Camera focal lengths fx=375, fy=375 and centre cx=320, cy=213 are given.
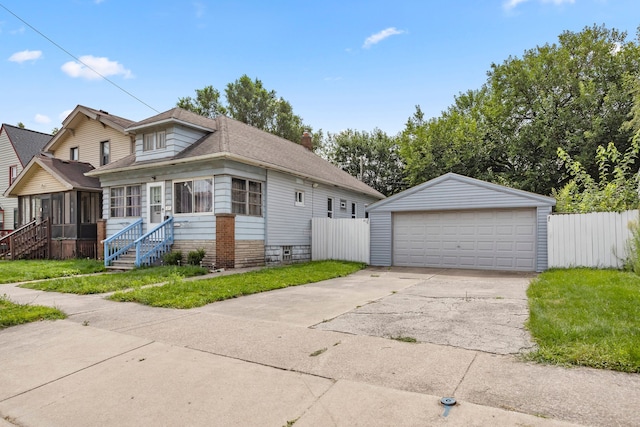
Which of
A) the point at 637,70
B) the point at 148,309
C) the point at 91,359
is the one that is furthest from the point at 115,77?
the point at 637,70

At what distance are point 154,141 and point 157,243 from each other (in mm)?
4023

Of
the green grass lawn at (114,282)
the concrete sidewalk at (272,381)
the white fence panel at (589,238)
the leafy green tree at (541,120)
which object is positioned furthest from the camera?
the leafy green tree at (541,120)

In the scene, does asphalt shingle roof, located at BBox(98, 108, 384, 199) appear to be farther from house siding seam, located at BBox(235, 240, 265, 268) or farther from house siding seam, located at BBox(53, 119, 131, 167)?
house siding seam, located at BBox(53, 119, 131, 167)

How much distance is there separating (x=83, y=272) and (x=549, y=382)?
13.4m

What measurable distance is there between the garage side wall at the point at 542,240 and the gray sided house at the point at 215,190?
8.56m

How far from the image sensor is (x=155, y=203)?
14.4 metres

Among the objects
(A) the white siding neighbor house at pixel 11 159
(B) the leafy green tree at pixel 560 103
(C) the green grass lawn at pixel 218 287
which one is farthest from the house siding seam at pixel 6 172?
(B) the leafy green tree at pixel 560 103

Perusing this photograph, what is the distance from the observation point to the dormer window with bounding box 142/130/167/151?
1422 centimetres

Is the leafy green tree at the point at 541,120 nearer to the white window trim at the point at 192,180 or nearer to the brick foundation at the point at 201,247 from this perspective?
the white window trim at the point at 192,180

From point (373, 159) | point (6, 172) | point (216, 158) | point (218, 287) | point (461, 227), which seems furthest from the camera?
point (373, 159)

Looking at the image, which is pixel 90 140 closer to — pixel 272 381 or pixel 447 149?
pixel 272 381

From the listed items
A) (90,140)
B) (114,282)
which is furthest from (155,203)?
(90,140)

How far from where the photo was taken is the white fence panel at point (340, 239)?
15.2 m

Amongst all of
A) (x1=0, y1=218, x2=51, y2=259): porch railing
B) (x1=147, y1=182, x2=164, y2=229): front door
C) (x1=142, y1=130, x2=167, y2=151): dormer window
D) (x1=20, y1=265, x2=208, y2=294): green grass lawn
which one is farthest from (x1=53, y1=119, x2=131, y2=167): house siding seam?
(x1=20, y1=265, x2=208, y2=294): green grass lawn
